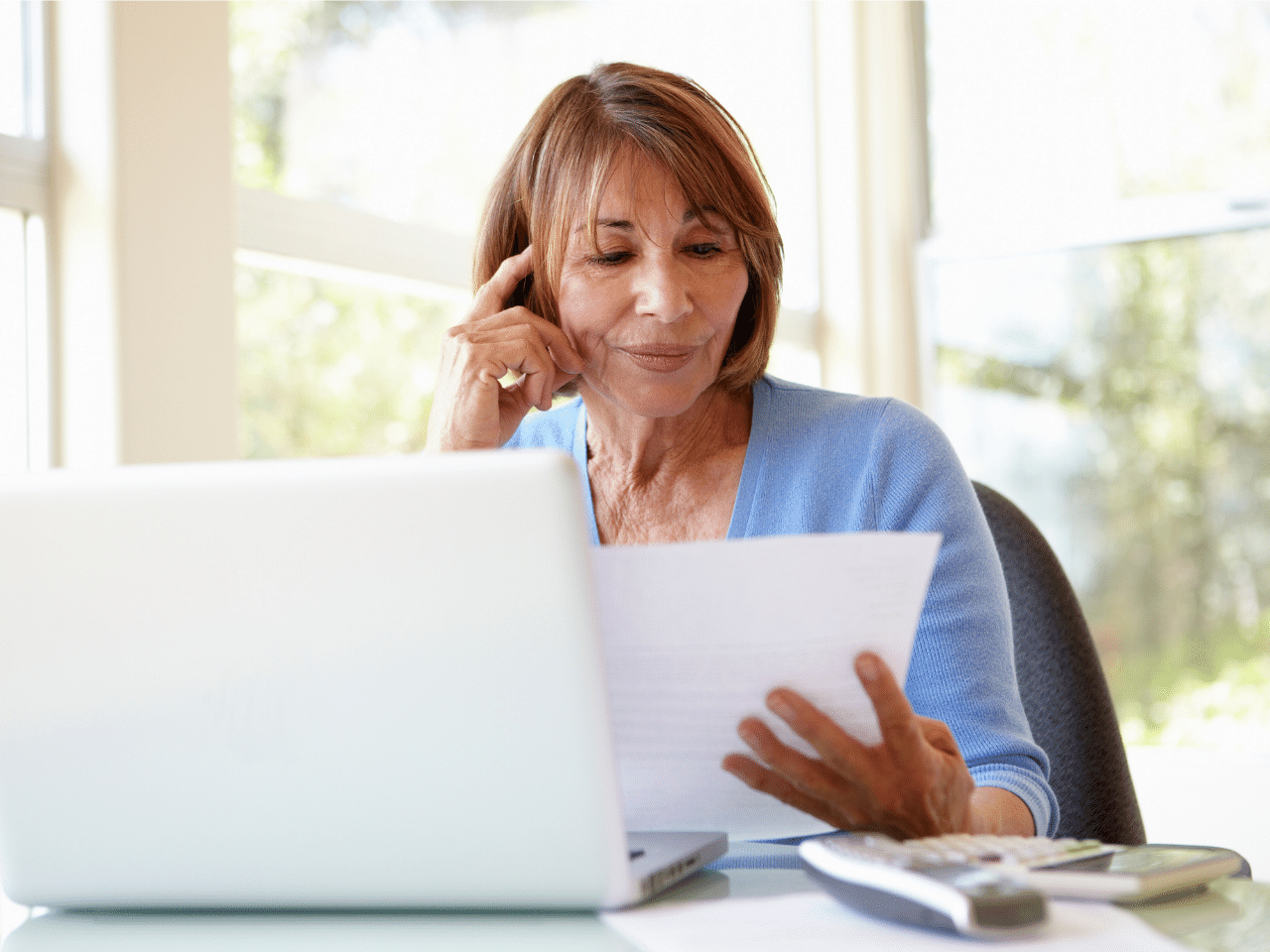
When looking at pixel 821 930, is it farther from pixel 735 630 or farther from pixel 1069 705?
pixel 1069 705

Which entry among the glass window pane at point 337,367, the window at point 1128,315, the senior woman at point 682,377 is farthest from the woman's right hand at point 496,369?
the window at point 1128,315

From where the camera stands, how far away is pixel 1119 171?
3.40 metres

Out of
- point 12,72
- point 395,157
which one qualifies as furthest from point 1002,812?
point 395,157

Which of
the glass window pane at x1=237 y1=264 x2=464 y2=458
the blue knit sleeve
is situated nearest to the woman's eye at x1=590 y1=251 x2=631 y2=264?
the blue knit sleeve

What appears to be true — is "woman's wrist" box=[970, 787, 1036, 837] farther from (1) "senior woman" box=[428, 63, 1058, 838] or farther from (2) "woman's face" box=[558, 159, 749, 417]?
(2) "woman's face" box=[558, 159, 749, 417]

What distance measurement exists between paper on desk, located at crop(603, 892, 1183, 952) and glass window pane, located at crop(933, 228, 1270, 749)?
9.22 ft

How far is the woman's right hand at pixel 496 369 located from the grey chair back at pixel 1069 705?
0.53 m

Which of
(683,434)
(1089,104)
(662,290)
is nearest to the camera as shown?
(662,290)

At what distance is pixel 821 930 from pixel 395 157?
88.0 inches

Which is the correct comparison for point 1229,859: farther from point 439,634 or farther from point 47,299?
point 47,299

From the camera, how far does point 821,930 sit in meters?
0.61

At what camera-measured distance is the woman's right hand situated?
4.44 feet

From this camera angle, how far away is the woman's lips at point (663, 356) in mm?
1316

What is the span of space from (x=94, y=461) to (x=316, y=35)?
3.84ft
